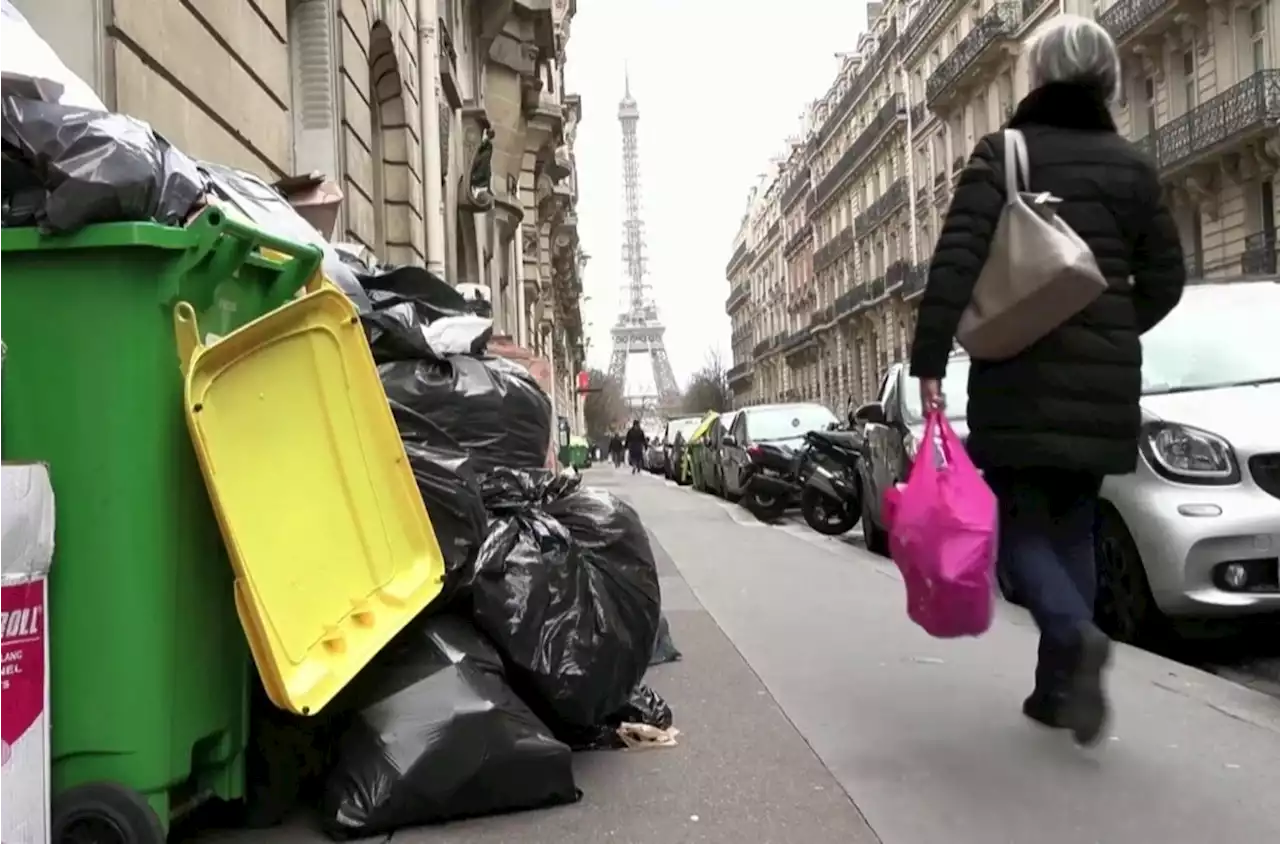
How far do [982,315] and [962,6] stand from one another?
4957 cm

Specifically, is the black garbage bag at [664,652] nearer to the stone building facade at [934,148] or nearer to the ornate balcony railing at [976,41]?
the stone building facade at [934,148]

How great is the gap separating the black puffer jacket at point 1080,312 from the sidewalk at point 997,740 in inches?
34.5

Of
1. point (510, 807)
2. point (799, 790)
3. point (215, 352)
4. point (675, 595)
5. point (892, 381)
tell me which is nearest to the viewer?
point (215, 352)

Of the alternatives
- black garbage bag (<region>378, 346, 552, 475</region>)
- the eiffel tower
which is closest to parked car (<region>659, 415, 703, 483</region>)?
black garbage bag (<region>378, 346, 552, 475</region>)

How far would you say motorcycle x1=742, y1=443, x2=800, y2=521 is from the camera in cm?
1595

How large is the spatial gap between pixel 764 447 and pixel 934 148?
40.5 meters

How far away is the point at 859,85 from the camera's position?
67.9 meters

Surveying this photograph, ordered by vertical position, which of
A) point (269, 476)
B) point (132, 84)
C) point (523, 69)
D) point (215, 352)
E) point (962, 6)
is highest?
point (962, 6)

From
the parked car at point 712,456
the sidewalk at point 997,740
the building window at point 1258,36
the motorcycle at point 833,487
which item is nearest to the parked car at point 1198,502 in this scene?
the sidewalk at point 997,740

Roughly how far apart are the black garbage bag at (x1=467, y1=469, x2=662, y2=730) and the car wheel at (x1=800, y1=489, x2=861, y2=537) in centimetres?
901

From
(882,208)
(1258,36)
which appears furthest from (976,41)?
(1258,36)

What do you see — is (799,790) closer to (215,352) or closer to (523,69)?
(215,352)

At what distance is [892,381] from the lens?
10.1m

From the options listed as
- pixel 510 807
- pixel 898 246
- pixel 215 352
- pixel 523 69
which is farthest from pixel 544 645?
pixel 898 246
